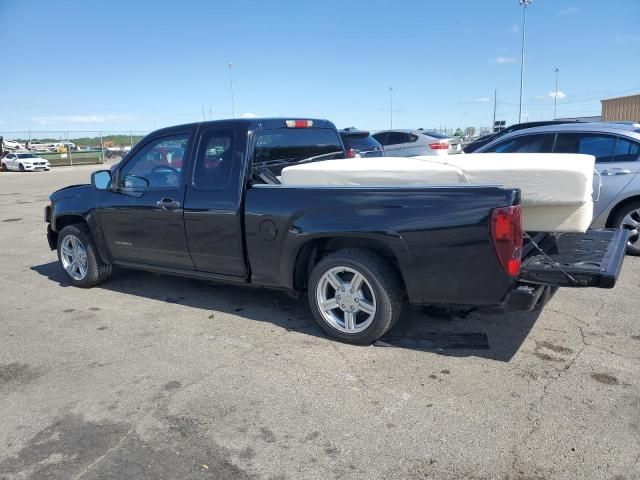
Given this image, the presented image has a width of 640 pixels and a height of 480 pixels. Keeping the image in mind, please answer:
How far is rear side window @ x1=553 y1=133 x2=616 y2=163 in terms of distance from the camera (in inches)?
262

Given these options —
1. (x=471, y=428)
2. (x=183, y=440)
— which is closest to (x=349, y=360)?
(x=471, y=428)

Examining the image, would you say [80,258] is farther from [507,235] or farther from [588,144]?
[588,144]

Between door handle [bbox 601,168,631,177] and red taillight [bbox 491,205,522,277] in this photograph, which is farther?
door handle [bbox 601,168,631,177]

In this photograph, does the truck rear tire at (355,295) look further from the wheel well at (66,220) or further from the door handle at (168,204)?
the wheel well at (66,220)

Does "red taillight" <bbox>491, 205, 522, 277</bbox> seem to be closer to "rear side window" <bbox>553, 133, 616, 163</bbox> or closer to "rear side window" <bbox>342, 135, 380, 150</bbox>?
"rear side window" <bbox>553, 133, 616, 163</bbox>

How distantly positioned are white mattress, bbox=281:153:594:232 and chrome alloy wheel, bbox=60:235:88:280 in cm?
328

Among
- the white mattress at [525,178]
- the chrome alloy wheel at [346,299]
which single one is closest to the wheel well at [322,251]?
the chrome alloy wheel at [346,299]

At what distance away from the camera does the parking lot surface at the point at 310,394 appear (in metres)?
2.75

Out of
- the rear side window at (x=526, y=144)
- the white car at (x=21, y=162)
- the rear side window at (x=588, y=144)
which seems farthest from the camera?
the white car at (x=21, y=162)

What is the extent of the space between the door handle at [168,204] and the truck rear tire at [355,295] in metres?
1.57

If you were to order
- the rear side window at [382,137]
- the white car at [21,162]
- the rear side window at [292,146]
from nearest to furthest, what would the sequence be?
1. the rear side window at [292,146]
2. the rear side window at [382,137]
3. the white car at [21,162]

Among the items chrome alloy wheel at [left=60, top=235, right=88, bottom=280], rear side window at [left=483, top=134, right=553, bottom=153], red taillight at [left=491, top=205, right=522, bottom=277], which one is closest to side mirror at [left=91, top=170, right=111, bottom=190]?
chrome alloy wheel at [left=60, top=235, right=88, bottom=280]

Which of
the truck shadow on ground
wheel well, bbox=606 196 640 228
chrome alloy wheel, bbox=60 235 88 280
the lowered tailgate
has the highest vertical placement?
the lowered tailgate

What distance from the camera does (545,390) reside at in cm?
337
